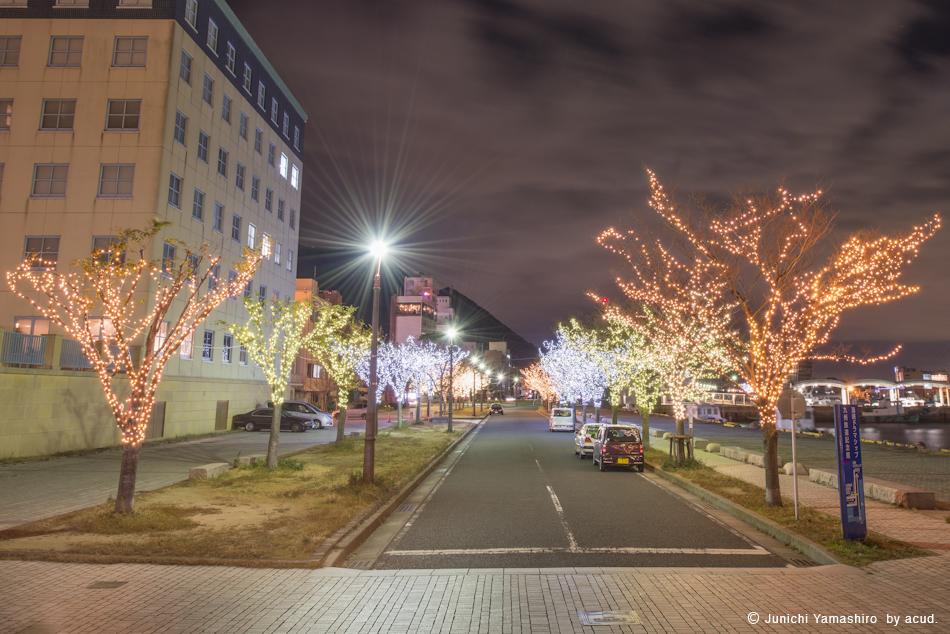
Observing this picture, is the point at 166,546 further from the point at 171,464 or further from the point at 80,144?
the point at 80,144

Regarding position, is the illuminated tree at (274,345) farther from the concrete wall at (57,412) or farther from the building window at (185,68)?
the building window at (185,68)

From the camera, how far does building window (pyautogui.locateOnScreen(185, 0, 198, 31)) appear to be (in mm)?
29950

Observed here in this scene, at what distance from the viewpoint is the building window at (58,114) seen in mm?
27797

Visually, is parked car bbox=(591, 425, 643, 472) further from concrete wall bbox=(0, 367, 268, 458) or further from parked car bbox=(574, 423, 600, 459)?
concrete wall bbox=(0, 367, 268, 458)

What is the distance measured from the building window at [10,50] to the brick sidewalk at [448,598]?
103ft

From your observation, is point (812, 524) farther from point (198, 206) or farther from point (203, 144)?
point (203, 144)

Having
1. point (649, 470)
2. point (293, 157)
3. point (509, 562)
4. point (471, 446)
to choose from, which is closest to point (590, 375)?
point (471, 446)

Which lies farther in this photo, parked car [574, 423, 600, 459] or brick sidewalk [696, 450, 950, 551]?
parked car [574, 423, 600, 459]

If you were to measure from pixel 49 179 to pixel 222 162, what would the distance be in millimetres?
8762

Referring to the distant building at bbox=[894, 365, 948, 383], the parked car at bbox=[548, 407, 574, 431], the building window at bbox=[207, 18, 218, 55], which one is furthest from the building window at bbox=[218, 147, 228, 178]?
the distant building at bbox=[894, 365, 948, 383]

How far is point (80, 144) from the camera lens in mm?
27484

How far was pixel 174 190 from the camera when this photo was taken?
94.2ft

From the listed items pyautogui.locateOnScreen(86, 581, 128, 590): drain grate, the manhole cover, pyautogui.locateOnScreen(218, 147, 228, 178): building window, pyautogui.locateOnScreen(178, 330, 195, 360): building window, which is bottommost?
pyautogui.locateOnScreen(86, 581, 128, 590): drain grate

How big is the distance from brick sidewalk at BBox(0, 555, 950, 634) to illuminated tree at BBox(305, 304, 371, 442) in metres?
13.5
